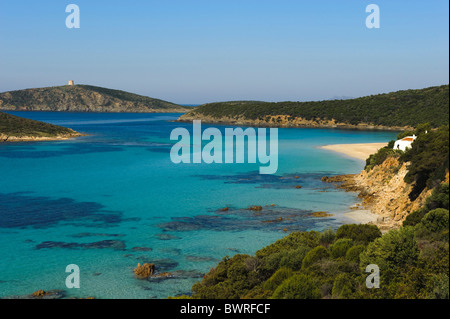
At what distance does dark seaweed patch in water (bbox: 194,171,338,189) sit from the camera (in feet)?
119

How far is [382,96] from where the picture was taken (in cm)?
13000

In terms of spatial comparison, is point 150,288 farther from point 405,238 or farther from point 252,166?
point 252,166

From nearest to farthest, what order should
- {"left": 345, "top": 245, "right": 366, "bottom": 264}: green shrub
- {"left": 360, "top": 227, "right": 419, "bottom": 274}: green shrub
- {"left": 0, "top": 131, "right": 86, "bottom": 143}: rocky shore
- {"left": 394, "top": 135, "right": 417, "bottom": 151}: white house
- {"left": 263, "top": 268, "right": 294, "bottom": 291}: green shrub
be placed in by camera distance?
{"left": 263, "top": 268, "right": 294, "bottom": 291}: green shrub
{"left": 360, "top": 227, "right": 419, "bottom": 274}: green shrub
{"left": 345, "top": 245, "right": 366, "bottom": 264}: green shrub
{"left": 394, "top": 135, "right": 417, "bottom": 151}: white house
{"left": 0, "top": 131, "right": 86, "bottom": 143}: rocky shore

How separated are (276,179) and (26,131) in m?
58.3

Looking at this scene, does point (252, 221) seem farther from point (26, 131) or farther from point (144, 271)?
point (26, 131)

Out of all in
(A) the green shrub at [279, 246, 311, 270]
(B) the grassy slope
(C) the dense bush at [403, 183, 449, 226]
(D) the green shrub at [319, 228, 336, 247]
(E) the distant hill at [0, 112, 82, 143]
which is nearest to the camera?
(A) the green shrub at [279, 246, 311, 270]

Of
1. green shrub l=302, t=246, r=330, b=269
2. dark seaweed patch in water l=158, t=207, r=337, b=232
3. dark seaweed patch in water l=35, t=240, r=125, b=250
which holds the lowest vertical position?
dark seaweed patch in water l=35, t=240, r=125, b=250

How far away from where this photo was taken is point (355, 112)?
122 metres

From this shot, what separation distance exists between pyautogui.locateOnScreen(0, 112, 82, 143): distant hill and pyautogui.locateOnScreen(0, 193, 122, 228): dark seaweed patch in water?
162 ft

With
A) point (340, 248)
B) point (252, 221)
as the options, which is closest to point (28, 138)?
point (252, 221)

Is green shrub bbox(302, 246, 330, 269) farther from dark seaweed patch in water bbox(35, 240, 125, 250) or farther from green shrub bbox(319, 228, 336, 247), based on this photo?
dark seaweed patch in water bbox(35, 240, 125, 250)

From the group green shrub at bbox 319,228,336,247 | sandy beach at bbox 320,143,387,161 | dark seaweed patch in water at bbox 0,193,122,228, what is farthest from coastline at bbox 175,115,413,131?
green shrub at bbox 319,228,336,247
